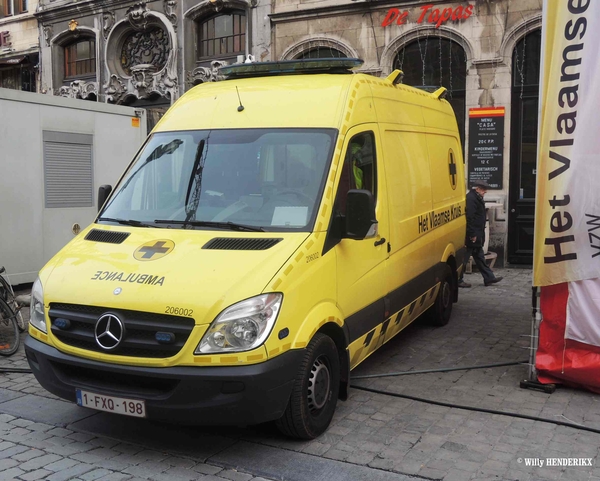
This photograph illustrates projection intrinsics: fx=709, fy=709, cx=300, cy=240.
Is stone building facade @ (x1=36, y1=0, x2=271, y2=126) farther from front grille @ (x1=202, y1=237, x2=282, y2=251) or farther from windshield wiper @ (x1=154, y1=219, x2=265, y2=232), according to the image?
front grille @ (x1=202, y1=237, x2=282, y2=251)

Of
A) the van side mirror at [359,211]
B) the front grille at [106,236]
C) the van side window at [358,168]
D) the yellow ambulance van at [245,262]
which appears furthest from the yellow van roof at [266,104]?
the front grille at [106,236]

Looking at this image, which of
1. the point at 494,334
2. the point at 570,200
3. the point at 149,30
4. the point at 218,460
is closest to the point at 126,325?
the point at 218,460

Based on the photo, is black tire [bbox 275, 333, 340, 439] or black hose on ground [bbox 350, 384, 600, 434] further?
black hose on ground [bbox 350, 384, 600, 434]

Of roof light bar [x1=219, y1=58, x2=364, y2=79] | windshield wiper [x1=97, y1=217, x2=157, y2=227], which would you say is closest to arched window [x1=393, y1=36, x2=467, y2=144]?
roof light bar [x1=219, y1=58, x2=364, y2=79]

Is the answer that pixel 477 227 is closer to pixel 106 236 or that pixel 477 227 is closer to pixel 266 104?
pixel 266 104

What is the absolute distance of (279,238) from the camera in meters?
4.75

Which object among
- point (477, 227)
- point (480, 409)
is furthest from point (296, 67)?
point (477, 227)

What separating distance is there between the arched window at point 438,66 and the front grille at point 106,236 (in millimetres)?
10172

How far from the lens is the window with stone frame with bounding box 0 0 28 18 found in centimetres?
2233

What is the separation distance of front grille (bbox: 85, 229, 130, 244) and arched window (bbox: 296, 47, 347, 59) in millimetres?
11083

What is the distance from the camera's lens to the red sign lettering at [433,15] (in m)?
13.9

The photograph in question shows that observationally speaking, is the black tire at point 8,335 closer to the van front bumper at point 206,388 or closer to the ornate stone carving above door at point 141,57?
the van front bumper at point 206,388

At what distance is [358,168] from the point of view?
5539 millimetres

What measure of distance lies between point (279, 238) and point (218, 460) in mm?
1499
